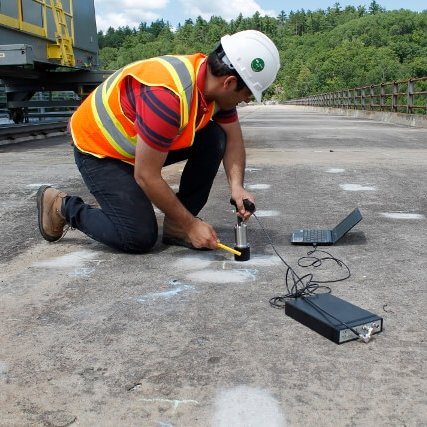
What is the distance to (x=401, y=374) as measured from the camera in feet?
5.49

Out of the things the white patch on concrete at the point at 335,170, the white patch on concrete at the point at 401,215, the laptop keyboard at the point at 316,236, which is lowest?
the white patch on concrete at the point at 335,170

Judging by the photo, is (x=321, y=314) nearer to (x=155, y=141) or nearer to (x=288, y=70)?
(x=155, y=141)

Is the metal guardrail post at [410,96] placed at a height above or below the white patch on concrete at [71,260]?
above

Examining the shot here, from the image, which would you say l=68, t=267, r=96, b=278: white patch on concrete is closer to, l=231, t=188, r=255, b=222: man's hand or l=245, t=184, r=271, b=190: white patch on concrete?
l=231, t=188, r=255, b=222: man's hand

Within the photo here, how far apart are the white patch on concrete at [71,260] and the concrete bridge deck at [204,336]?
0.01m

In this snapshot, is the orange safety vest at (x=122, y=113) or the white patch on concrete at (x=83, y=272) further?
the white patch on concrete at (x=83, y=272)

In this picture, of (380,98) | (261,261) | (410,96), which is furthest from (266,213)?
(380,98)

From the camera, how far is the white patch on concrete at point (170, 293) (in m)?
2.32

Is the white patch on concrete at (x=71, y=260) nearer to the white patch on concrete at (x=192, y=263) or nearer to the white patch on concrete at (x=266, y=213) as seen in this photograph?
the white patch on concrete at (x=192, y=263)

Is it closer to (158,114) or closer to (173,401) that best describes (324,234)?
(158,114)

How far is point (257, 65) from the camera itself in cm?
253

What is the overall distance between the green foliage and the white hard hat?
48.7 metres

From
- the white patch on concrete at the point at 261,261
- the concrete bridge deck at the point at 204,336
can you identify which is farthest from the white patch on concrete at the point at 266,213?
the white patch on concrete at the point at 261,261

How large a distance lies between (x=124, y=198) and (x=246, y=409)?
1.59 meters
